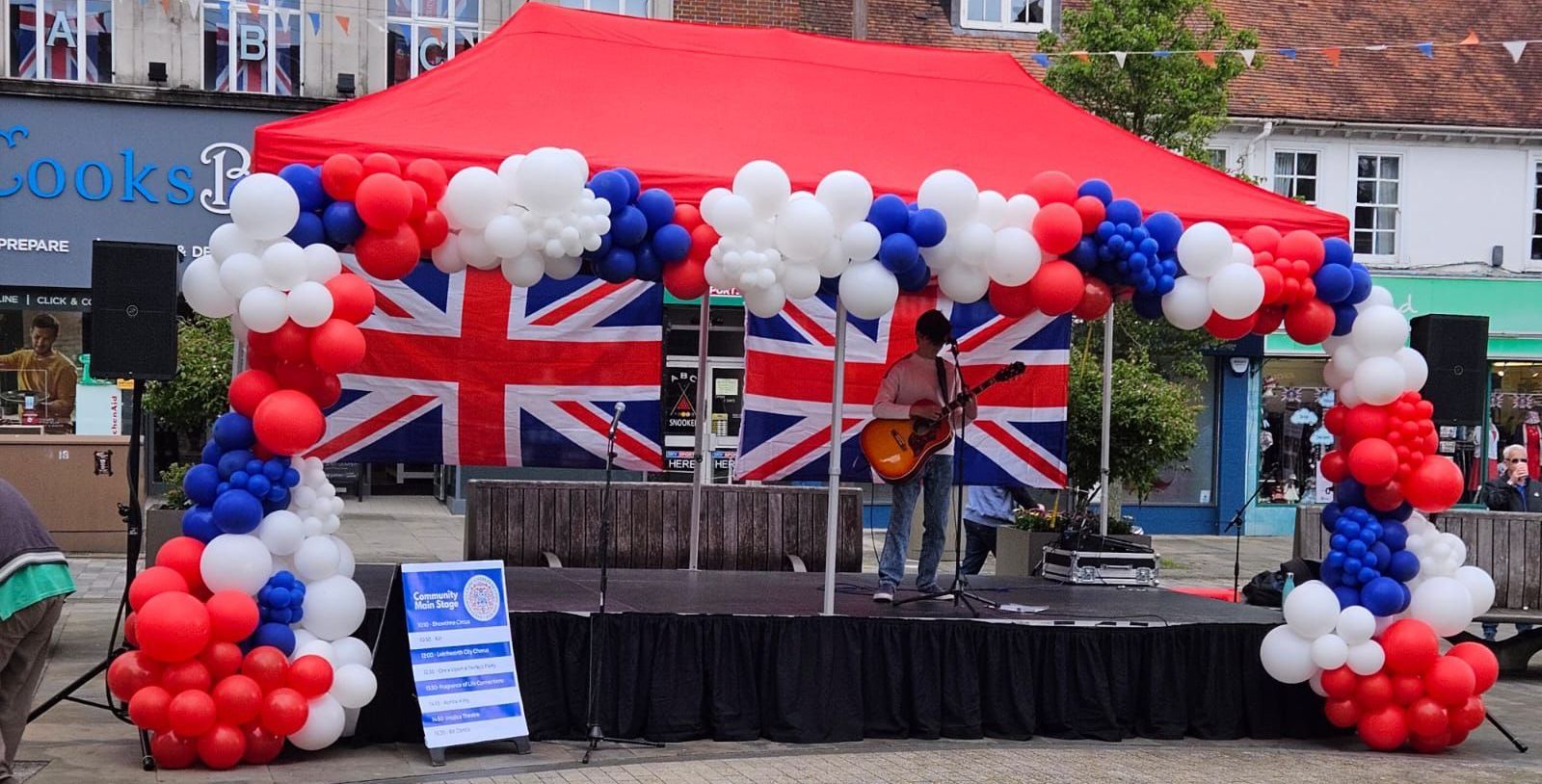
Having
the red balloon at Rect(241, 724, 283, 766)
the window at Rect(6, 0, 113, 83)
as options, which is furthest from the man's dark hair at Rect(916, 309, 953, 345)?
the window at Rect(6, 0, 113, 83)

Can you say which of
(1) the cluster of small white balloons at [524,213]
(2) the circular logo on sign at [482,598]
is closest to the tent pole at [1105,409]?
(1) the cluster of small white balloons at [524,213]

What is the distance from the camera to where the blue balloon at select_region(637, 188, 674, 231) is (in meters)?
7.64

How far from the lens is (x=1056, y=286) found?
8.09 m

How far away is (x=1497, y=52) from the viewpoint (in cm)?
2547

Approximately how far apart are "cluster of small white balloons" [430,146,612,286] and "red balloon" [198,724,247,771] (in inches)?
91.9

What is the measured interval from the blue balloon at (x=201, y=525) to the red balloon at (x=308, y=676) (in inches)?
26.8

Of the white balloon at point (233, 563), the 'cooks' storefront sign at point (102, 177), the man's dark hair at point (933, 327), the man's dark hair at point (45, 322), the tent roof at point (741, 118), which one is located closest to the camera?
the white balloon at point (233, 563)

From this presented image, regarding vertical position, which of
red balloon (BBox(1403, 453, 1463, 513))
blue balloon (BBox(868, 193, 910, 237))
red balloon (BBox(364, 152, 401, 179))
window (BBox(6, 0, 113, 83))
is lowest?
red balloon (BBox(1403, 453, 1463, 513))

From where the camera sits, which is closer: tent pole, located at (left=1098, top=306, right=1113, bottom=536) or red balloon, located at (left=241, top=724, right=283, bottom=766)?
red balloon, located at (left=241, top=724, right=283, bottom=766)

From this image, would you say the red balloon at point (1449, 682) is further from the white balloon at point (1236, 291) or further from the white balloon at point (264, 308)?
the white balloon at point (264, 308)

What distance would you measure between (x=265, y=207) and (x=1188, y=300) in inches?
178

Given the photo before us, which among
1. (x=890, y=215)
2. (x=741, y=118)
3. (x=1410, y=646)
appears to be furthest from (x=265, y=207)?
(x=1410, y=646)

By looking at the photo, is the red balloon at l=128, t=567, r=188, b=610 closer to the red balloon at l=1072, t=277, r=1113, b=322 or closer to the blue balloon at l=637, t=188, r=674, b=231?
the blue balloon at l=637, t=188, r=674, b=231

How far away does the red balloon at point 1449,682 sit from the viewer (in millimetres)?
8422
